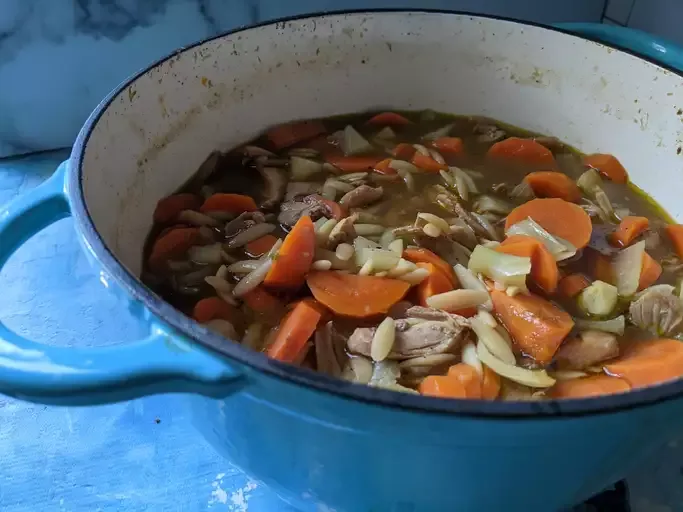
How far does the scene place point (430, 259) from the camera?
1.05m

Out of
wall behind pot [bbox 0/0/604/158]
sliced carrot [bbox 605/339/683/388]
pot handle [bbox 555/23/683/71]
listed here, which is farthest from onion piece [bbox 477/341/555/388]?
wall behind pot [bbox 0/0/604/158]

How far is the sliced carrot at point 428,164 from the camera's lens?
134 centimetres

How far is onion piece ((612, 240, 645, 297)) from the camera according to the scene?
1091 millimetres

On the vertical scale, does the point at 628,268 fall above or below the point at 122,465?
above

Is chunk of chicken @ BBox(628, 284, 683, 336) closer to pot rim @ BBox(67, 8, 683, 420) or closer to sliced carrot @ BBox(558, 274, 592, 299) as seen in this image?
sliced carrot @ BBox(558, 274, 592, 299)

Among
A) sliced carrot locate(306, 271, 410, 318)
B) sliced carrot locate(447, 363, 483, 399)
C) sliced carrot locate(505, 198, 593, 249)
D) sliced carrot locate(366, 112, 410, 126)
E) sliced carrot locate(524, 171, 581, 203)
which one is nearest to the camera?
sliced carrot locate(447, 363, 483, 399)

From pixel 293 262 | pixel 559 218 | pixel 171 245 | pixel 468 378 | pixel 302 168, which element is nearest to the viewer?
pixel 468 378

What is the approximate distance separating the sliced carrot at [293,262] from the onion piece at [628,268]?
503 mm

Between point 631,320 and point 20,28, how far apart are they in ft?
4.35

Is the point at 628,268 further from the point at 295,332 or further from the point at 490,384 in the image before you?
the point at 295,332

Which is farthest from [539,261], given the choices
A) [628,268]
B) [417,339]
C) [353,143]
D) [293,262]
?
[353,143]

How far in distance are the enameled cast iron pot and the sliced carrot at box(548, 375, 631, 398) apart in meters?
0.15

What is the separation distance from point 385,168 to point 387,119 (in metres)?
0.17

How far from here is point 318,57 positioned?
53.0 inches
